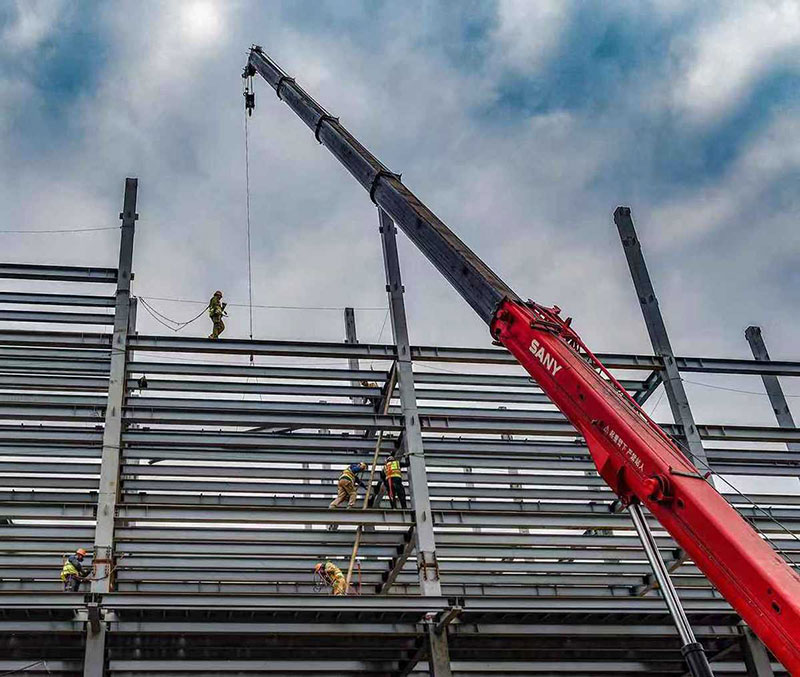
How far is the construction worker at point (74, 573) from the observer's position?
16.6 metres

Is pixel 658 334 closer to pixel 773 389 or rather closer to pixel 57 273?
pixel 773 389

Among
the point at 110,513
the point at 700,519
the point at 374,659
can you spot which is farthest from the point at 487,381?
the point at 700,519

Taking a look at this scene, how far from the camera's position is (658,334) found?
74.0ft

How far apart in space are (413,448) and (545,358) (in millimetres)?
5274

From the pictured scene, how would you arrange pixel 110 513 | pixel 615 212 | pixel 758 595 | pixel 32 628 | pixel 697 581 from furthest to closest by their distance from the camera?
1. pixel 615 212
2. pixel 697 581
3. pixel 110 513
4. pixel 32 628
5. pixel 758 595

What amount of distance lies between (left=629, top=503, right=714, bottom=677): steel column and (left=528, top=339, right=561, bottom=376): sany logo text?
8.70ft

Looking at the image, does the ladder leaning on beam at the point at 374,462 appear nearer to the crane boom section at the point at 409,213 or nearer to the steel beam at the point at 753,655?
the crane boom section at the point at 409,213

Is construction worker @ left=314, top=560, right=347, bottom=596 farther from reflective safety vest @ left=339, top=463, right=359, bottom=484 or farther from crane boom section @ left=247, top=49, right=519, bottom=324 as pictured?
crane boom section @ left=247, top=49, right=519, bottom=324

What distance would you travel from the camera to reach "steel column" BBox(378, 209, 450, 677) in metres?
16.5

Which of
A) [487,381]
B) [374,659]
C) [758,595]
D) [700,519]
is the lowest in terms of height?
[758,595]

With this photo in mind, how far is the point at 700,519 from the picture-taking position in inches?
447

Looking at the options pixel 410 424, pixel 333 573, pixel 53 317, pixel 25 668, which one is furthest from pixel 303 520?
pixel 53 317

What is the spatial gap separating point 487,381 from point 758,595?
1214cm

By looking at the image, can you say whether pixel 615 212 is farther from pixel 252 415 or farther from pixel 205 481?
pixel 205 481
